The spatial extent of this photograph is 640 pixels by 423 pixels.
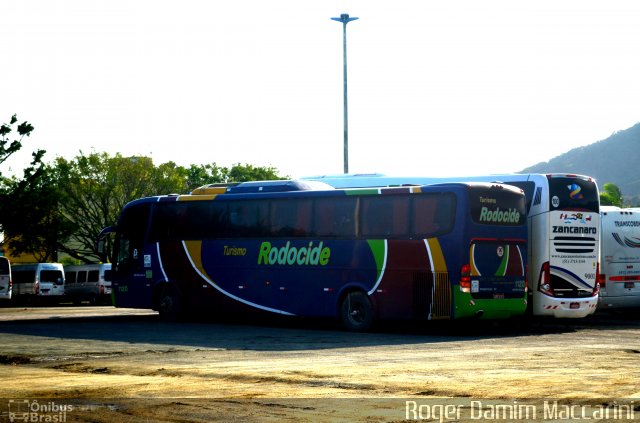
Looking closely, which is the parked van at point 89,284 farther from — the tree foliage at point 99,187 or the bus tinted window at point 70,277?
the tree foliage at point 99,187

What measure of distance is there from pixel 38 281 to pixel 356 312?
3177 cm

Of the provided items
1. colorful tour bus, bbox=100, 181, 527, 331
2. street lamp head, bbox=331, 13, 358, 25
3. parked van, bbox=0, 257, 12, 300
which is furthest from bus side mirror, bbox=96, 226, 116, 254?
parked van, bbox=0, 257, 12, 300

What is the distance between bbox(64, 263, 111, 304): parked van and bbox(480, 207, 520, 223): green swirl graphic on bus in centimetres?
3305

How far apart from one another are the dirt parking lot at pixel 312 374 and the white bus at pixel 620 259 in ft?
12.6

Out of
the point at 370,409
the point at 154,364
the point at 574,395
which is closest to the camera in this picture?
the point at 370,409

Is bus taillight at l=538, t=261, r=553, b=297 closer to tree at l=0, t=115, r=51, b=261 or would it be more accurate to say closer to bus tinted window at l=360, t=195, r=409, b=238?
bus tinted window at l=360, t=195, r=409, b=238

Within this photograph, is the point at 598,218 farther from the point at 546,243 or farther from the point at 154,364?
the point at 154,364

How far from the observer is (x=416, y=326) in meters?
26.7

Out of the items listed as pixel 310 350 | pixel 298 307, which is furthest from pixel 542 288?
pixel 310 350

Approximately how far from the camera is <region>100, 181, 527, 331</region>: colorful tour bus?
75.8ft

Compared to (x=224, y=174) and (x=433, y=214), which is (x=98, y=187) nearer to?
(x=224, y=174)

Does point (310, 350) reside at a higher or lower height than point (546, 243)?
lower

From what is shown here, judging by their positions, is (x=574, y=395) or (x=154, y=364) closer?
(x=574, y=395)

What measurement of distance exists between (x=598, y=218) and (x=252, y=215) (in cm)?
810
